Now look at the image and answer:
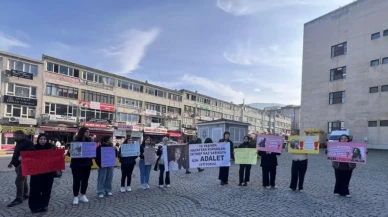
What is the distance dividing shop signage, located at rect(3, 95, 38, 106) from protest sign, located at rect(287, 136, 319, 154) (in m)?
37.3

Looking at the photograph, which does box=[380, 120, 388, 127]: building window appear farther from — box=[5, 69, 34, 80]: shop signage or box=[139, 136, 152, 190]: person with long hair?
box=[5, 69, 34, 80]: shop signage

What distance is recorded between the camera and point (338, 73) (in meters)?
43.5

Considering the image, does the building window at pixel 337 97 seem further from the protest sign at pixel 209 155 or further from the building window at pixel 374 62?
the protest sign at pixel 209 155

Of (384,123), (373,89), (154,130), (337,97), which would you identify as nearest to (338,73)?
(337,97)

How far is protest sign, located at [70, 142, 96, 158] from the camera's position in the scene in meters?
7.10

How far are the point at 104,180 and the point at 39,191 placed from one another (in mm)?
2002

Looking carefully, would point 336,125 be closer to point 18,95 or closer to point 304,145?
point 304,145

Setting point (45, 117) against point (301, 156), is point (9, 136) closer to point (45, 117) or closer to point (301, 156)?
point (45, 117)

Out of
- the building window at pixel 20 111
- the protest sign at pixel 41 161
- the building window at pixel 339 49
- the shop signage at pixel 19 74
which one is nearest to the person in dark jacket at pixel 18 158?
the protest sign at pixel 41 161

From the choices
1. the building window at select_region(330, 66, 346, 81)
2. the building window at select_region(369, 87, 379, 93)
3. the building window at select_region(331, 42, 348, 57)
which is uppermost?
the building window at select_region(331, 42, 348, 57)

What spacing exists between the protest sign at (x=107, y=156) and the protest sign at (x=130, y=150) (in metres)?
0.48

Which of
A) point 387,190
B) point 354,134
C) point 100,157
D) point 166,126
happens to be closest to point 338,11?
point 354,134

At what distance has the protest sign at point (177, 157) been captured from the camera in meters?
9.31

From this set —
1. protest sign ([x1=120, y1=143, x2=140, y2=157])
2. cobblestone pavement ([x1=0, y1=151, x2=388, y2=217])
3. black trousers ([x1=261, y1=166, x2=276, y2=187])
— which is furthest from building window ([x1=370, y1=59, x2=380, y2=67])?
protest sign ([x1=120, y1=143, x2=140, y2=157])
